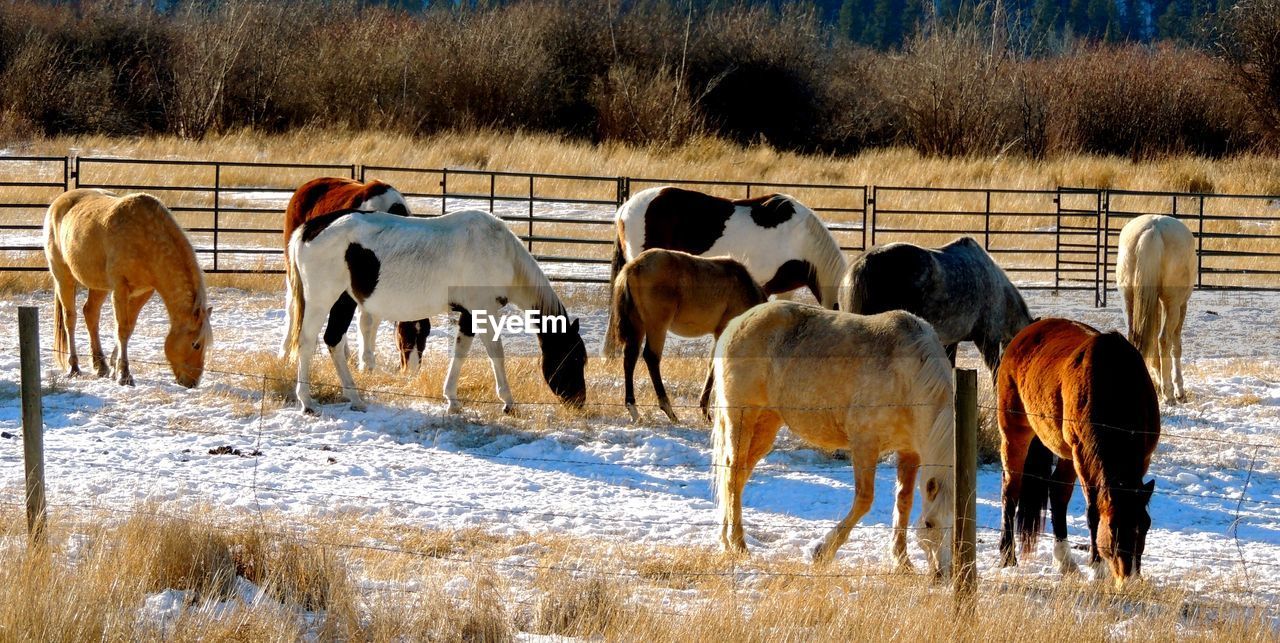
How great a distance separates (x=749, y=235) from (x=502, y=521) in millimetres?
5383

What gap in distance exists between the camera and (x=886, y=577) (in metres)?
5.19

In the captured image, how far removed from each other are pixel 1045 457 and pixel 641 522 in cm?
202

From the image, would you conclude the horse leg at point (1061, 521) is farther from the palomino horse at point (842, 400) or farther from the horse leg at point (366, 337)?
the horse leg at point (366, 337)

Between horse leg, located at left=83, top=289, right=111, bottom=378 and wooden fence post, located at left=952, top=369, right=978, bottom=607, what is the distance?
726 centimetres

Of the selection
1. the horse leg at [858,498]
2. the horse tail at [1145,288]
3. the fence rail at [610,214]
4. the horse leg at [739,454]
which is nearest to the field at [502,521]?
the horse leg at [858,498]

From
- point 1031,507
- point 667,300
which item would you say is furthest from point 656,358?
point 1031,507

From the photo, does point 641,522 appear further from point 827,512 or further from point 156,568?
point 156,568

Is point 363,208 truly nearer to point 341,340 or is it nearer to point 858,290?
point 341,340

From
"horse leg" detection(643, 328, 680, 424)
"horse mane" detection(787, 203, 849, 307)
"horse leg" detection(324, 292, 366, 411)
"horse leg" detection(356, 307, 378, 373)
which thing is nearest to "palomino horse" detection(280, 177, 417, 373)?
"horse leg" detection(356, 307, 378, 373)

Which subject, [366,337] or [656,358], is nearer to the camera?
[656,358]

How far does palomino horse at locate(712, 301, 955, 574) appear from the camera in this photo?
564 centimetres

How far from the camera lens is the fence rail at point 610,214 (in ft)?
53.2

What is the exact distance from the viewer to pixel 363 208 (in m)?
10.8

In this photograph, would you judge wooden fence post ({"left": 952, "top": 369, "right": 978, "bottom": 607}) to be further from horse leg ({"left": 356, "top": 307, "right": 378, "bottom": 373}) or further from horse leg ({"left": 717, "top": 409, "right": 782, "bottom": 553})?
horse leg ({"left": 356, "top": 307, "right": 378, "bottom": 373})
